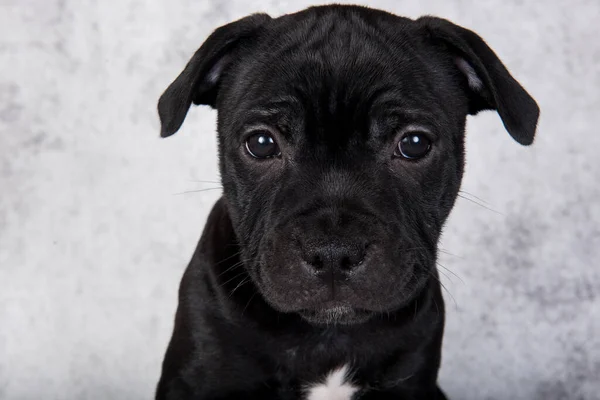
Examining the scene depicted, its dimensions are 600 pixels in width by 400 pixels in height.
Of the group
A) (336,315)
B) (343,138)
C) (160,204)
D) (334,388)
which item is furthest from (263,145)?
(160,204)

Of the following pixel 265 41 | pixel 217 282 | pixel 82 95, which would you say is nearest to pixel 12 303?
pixel 82 95

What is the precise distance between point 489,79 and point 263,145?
31.0 inches

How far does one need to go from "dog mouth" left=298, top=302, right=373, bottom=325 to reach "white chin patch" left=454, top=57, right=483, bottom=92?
92cm

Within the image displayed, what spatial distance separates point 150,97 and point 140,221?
1.94 feet

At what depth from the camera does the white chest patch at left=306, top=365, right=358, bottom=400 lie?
4.55 m

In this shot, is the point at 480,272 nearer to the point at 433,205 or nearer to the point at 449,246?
the point at 449,246

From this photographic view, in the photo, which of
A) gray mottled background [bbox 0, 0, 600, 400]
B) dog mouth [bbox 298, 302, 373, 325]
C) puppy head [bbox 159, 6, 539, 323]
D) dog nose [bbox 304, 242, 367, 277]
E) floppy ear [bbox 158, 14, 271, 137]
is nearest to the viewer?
dog nose [bbox 304, 242, 367, 277]

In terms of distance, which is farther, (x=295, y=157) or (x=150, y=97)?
(x=150, y=97)

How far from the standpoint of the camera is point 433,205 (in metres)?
4.34

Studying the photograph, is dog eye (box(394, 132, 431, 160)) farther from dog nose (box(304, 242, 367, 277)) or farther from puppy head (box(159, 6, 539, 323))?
dog nose (box(304, 242, 367, 277))

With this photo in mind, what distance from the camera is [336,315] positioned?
13.6 ft

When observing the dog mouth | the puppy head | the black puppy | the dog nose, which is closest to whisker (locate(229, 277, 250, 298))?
the black puppy

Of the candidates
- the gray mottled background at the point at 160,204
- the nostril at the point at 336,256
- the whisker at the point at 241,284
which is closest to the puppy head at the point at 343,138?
the nostril at the point at 336,256

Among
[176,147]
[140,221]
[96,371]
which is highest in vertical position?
[176,147]
